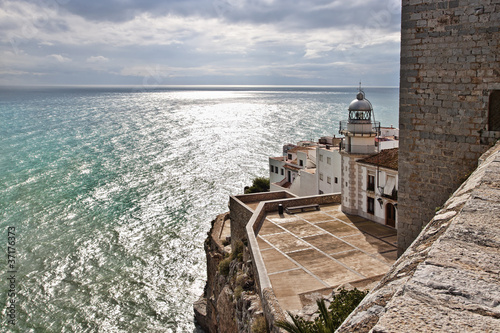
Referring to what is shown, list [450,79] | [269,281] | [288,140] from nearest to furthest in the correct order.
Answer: [450,79] → [269,281] → [288,140]

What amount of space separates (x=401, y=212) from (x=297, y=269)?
515 cm

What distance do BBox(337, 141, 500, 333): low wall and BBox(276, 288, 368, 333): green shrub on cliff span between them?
4728mm

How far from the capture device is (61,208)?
50.4 metres

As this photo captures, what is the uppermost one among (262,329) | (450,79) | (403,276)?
(450,79)

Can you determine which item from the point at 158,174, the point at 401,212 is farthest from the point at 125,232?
the point at 401,212

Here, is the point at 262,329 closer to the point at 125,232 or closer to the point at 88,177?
the point at 125,232

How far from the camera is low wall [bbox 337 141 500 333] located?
116 inches

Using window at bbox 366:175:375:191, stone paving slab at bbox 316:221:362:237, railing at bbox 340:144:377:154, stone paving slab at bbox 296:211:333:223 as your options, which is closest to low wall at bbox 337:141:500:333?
stone paving slab at bbox 316:221:362:237

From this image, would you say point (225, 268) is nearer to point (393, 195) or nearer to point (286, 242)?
point (286, 242)

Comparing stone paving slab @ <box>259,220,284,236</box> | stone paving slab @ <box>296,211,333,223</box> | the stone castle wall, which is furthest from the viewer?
stone paving slab @ <box>296,211,333,223</box>

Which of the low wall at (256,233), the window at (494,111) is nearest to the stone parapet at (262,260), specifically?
the low wall at (256,233)

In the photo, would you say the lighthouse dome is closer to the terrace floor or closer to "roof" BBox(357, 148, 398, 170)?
"roof" BBox(357, 148, 398, 170)

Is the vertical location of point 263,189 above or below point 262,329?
Result: below

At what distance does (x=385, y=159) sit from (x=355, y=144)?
7.53 feet
